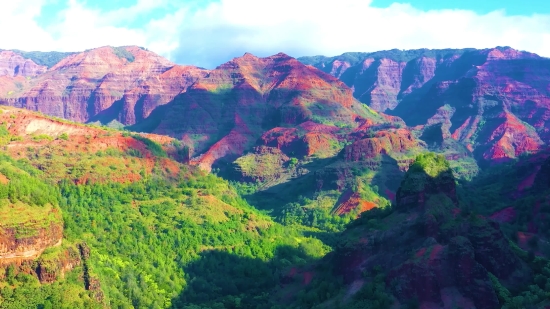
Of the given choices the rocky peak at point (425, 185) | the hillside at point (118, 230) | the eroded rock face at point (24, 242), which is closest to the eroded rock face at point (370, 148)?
the hillside at point (118, 230)

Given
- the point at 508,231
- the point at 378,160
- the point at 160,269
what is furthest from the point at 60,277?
the point at 378,160

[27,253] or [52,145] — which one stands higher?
[52,145]

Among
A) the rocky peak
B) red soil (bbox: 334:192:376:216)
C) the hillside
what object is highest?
the rocky peak

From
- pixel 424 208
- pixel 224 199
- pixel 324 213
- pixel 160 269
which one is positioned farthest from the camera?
pixel 324 213

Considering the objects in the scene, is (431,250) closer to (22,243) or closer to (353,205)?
(22,243)

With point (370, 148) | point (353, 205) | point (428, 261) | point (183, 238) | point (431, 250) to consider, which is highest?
point (431, 250)

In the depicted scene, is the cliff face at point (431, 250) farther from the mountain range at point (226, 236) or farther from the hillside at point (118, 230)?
the hillside at point (118, 230)

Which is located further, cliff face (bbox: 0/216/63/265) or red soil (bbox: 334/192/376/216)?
red soil (bbox: 334/192/376/216)

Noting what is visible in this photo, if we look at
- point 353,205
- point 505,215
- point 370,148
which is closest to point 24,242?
point 505,215

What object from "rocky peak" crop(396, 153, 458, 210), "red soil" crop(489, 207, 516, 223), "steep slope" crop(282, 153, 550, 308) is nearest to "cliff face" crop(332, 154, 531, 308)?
"rocky peak" crop(396, 153, 458, 210)

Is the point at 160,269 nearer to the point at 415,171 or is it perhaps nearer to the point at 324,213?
the point at 415,171

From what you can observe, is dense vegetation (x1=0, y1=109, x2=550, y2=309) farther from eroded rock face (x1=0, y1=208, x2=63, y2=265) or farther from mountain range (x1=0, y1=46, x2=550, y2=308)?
eroded rock face (x1=0, y1=208, x2=63, y2=265)
